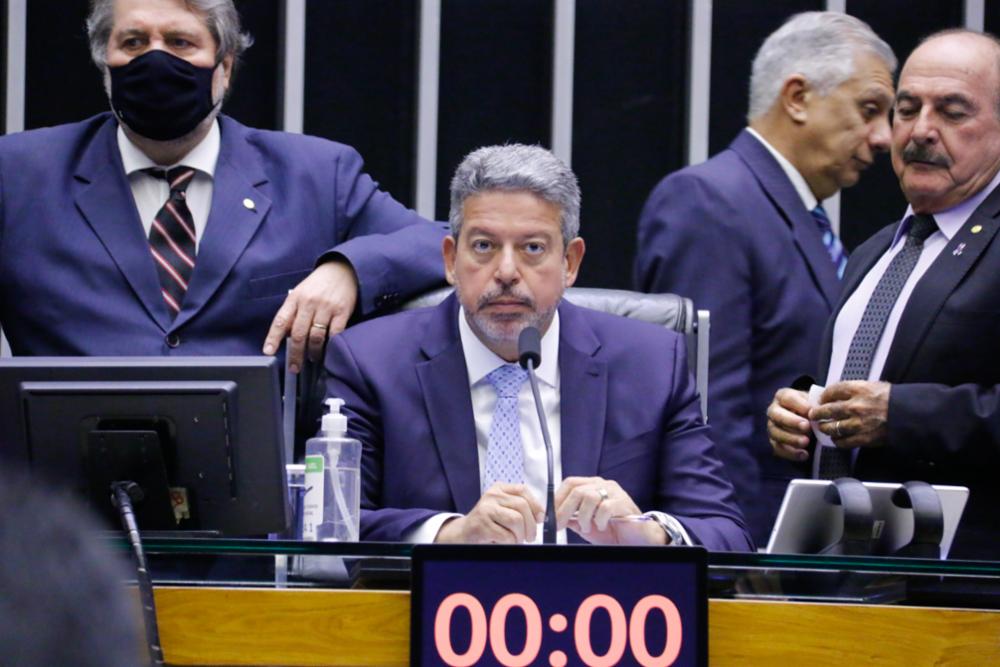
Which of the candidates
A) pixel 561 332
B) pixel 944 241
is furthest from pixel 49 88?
pixel 944 241

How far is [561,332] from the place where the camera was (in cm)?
283

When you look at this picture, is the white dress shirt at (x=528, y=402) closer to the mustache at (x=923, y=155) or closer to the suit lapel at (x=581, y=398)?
the suit lapel at (x=581, y=398)

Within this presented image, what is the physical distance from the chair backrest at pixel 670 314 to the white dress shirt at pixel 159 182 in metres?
0.46

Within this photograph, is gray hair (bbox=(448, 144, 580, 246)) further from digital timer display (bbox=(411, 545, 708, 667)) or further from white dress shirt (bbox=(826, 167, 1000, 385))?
digital timer display (bbox=(411, 545, 708, 667))

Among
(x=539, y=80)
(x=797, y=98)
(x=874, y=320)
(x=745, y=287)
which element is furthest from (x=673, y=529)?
(x=539, y=80)

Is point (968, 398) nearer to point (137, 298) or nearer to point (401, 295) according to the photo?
point (401, 295)

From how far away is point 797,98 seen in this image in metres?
3.75

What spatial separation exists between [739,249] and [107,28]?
142 cm

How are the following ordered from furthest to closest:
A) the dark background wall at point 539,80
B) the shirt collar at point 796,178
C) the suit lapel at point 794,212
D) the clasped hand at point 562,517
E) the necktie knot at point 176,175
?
the dark background wall at point 539,80 → the shirt collar at point 796,178 → the suit lapel at point 794,212 → the necktie knot at point 176,175 → the clasped hand at point 562,517

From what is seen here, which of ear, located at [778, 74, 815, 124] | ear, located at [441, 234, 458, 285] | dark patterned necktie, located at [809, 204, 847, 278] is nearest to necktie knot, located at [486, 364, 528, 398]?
ear, located at [441, 234, 458, 285]

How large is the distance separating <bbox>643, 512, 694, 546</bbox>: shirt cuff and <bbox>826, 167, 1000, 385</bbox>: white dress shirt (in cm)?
69

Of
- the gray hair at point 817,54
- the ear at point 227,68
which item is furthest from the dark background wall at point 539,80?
the ear at point 227,68

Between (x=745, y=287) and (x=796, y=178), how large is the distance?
413mm

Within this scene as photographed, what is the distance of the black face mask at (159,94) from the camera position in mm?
2980
